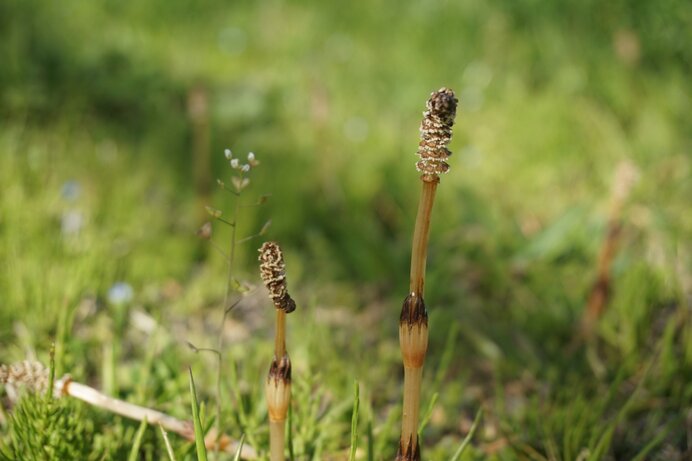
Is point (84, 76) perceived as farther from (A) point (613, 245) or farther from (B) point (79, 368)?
(A) point (613, 245)

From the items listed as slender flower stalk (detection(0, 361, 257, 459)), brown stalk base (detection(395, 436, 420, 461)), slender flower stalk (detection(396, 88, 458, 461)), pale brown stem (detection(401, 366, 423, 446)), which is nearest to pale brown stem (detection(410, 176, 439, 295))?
slender flower stalk (detection(396, 88, 458, 461))

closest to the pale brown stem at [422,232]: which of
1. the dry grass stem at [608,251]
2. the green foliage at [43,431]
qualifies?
the green foliage at [43,431]

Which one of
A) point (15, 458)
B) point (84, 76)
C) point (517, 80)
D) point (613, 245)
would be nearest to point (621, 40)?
point (517, 80)

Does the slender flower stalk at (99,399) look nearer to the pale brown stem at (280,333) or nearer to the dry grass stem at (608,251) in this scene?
the pale brown stem at (280,333)

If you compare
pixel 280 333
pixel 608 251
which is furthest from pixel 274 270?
pixel 608 251

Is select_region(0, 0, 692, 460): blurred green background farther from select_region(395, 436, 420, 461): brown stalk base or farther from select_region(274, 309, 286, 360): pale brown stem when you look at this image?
select_region(395, 436, 420, 461): brown stalk base

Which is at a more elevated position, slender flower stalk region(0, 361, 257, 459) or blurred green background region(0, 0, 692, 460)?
blurred green background region(0, 0, 692, 460)
